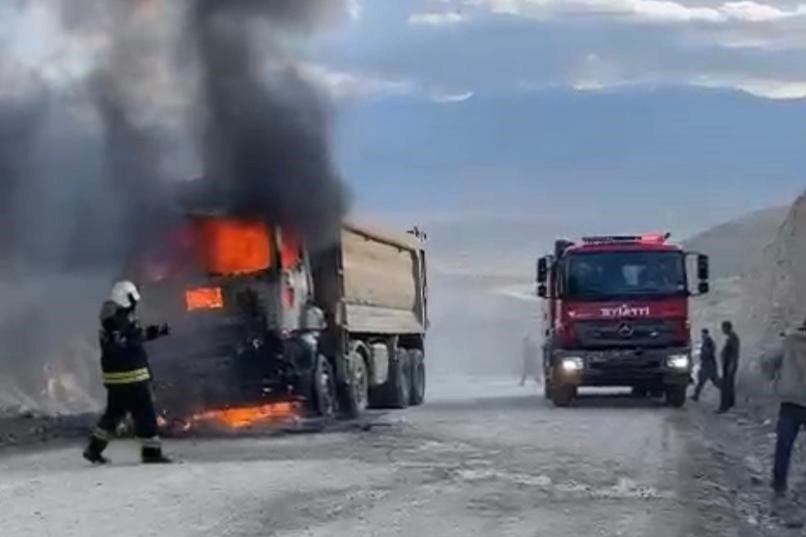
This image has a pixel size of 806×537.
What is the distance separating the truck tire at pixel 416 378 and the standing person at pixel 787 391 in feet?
41.2

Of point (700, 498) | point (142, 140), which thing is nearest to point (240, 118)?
point (142, 140)

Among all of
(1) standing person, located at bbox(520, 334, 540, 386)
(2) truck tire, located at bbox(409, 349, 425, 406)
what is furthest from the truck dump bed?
(1) standing person, located at bbox(520, 334, 540, 386)

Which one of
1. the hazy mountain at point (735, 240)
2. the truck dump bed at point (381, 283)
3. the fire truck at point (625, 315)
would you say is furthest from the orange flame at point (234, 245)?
the hazy mountain at point (735, 240)

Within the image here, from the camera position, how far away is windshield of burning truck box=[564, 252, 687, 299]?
23078mm

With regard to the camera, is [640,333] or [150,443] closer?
[150,443]

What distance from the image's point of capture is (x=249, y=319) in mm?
18062

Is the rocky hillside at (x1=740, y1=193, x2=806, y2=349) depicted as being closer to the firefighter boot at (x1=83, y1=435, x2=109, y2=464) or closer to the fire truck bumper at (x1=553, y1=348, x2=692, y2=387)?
the fire truck bumper at (x1=553, y1=348, x2=692, y2=387)

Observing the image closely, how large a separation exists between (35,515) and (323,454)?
14.9ft

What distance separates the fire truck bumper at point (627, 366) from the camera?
22.9 meters

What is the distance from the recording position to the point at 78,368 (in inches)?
1257

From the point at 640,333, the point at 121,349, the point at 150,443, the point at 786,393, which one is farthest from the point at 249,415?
the point at 786,393

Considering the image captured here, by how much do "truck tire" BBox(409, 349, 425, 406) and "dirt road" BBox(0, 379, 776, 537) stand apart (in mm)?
7725

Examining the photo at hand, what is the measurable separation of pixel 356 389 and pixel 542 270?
4.80m

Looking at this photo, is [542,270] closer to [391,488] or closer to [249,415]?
[249,415]
